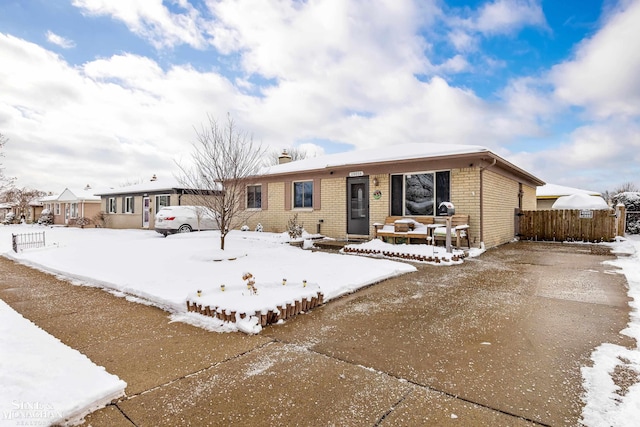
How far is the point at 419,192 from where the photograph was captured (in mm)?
10102

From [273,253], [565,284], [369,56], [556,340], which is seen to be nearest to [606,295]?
[565,284]

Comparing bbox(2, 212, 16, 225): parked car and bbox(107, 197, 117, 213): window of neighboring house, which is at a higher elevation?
bbox(107, 197, 117, 213): window of neighboring house

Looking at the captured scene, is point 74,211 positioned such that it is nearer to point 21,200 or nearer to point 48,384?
point 21,200

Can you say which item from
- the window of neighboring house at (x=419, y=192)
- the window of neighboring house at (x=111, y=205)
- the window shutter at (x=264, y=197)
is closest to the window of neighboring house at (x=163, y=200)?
the window of neighboring house at (x=111, y=205)

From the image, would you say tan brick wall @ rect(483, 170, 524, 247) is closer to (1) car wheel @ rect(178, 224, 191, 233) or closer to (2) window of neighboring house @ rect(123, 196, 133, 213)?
(1) car wheel @ rect(178, 224, 191, 233)

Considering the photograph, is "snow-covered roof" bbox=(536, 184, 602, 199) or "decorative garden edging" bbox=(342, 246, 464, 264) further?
"snow-covered roof" bbox=(536, 184, 602, 199)

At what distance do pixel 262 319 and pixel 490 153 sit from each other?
25.7ft

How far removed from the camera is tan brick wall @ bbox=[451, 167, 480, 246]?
9.07m

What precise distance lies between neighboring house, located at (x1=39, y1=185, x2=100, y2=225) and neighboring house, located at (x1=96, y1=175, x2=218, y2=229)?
3.24 m

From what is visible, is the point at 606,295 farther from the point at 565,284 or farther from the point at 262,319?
the point at 262,319

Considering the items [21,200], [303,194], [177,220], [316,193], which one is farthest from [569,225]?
[21,200]

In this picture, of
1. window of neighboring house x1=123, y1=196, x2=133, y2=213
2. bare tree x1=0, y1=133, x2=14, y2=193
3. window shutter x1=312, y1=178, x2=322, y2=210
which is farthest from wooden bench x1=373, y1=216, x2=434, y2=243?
bare tree x1=0, y1=133, x2=14, y2=193

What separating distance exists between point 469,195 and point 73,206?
3234 centimetres

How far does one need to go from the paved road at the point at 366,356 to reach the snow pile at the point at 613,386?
3.2 inches
